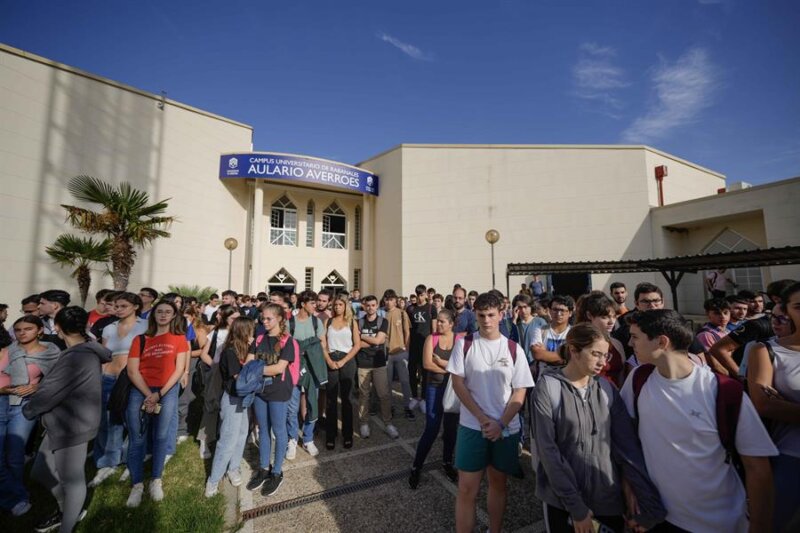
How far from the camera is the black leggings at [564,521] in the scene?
1852mm

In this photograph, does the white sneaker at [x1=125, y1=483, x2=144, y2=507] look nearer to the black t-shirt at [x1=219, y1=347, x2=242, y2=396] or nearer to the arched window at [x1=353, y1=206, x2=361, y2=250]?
the black t-shirt at [x1=219, y1=347, x2=242, y2=396]

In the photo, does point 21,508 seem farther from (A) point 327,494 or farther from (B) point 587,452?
(B) point 587,452

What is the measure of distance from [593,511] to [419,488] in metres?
2.09

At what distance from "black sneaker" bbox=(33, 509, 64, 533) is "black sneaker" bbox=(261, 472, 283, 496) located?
1.76m

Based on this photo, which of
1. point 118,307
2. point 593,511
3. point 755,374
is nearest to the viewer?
point 593,511

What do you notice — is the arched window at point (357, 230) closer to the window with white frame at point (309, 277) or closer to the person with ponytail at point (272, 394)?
the window with white frame at point (309, 277)

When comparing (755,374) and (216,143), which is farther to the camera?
(216,143)

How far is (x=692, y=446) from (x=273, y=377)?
142 inches

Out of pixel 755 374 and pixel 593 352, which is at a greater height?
pixel 593 352

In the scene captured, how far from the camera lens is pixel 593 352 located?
1.91 meters

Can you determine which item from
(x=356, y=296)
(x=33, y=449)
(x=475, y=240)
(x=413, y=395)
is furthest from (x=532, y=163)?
(x=33, y=449)

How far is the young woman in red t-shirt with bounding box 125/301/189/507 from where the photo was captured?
10.8 feet

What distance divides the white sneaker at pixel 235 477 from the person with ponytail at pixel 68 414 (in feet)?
4.00

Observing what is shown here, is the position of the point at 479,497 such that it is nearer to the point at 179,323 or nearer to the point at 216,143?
the point at 179,323
